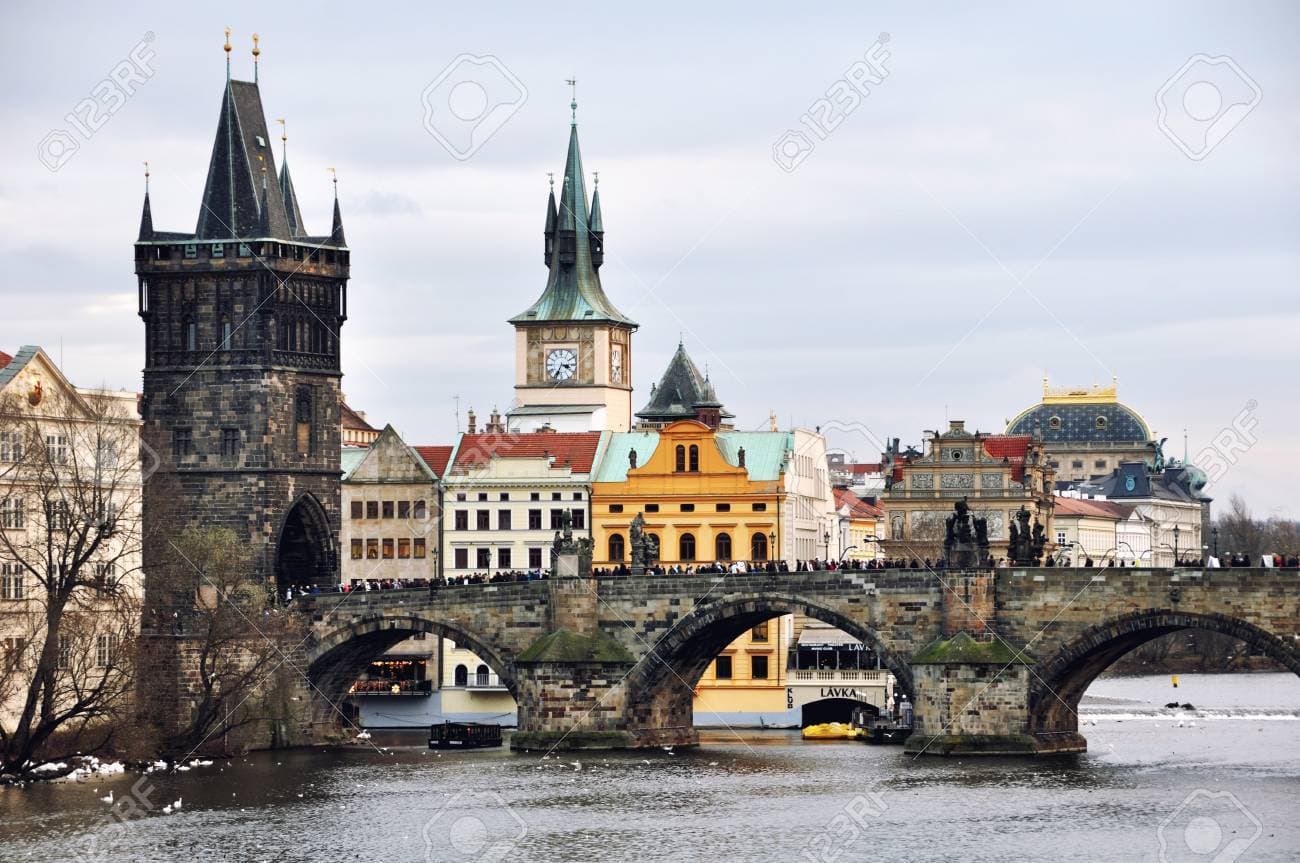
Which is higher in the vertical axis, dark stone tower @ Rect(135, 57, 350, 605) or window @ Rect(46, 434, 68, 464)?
dark stone tower @ Rect(135, 57, 350, 605)

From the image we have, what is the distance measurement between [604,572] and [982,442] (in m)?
48.0

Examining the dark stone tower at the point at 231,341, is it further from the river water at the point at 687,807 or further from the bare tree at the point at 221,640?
the river water at the point at 687,807

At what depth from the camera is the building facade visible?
170 meters

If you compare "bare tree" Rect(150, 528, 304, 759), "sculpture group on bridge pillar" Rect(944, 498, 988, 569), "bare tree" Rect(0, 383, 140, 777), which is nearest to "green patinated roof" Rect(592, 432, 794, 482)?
"bare tree" Rect(150, 528, 304, 759)

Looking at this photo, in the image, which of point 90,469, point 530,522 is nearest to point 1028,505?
point 530,522

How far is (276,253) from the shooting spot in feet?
455

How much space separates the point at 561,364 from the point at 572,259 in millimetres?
5571

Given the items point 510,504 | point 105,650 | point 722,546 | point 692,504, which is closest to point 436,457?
point 510,504

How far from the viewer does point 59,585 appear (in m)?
109

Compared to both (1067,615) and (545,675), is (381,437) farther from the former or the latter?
(1067,615)

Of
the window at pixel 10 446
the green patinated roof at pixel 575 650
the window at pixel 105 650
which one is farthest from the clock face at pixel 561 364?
the window at pixel 10 446

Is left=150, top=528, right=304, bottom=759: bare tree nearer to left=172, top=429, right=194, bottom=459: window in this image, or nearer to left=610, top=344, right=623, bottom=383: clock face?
left=172, top=429, right=194, bottom=459: window

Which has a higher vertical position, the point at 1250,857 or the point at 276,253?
the point at 276,253

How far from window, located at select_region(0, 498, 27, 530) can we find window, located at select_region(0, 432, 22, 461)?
57.6 inches
